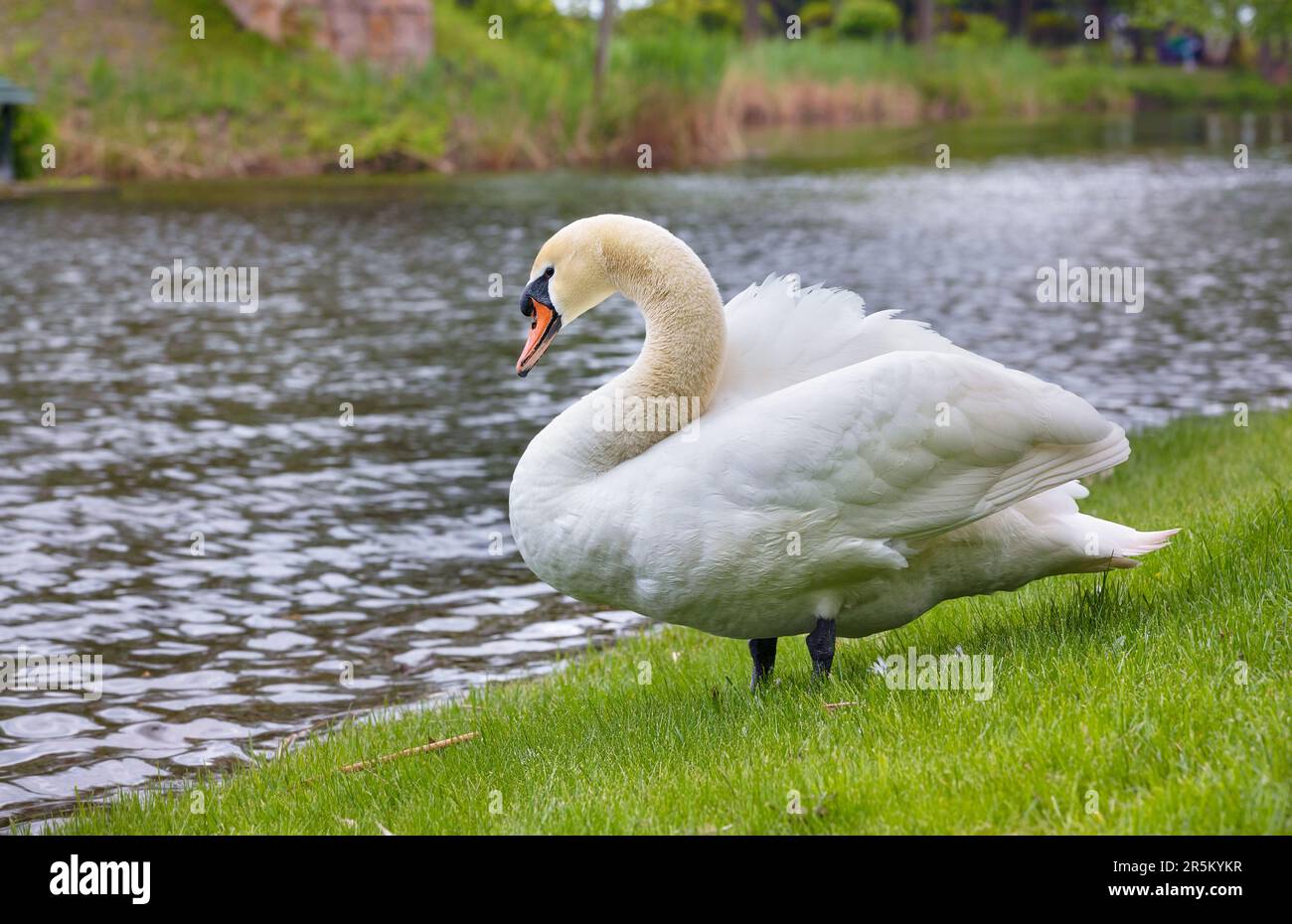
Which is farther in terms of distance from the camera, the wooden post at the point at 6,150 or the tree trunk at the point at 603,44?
the tree trunk at the point at 603,44

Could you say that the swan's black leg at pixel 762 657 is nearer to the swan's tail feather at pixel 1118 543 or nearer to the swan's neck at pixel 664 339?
the swan's neck at pixel 664 339

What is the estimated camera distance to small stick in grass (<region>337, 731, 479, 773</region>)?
18.0 feet

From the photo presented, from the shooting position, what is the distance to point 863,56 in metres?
53.6

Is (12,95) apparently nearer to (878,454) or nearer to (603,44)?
(603,44)

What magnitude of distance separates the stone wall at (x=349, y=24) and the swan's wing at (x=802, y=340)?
39.8 meters

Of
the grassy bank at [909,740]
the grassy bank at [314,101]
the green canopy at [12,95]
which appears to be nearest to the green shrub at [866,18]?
the grassy bank at [314,101]

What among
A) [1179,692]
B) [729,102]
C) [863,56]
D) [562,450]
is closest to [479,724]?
[562,450]

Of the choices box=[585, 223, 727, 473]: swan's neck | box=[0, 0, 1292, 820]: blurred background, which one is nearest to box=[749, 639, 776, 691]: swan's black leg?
box=[585, 223, 727, 473]: swan's neck

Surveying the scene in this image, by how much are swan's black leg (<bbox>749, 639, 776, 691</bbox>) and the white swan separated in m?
0.34

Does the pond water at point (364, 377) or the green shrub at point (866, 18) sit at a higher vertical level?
the green shrub at point (866, 18)

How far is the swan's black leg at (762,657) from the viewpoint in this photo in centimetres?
574

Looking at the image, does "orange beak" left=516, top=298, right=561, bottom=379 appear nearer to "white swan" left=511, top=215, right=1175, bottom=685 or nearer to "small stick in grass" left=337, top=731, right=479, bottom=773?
"white swan" left=511, top=215, right=1175, bottom=685

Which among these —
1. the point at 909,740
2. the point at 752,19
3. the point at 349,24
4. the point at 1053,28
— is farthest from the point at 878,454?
the point at 1053,28

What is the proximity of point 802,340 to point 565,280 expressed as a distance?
0.92 m
